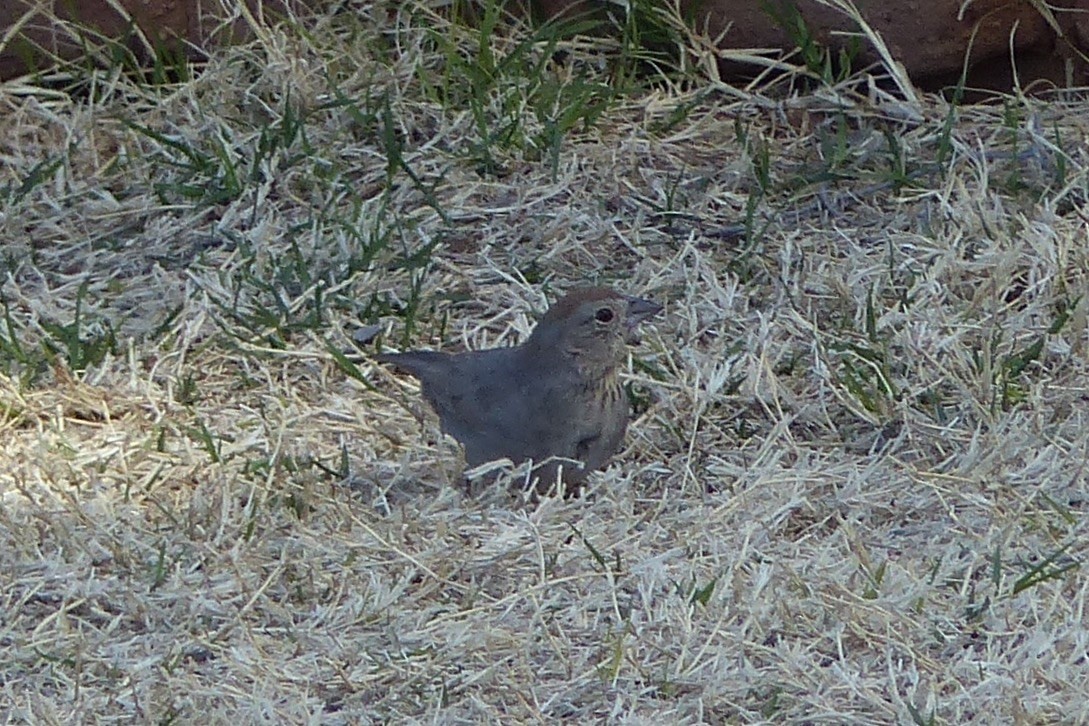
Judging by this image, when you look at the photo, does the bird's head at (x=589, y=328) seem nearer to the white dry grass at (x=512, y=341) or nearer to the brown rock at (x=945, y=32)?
the white dry grass at (x=512, y=341)

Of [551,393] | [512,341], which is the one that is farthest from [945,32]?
[551,393]

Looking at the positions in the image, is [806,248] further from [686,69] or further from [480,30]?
[480,30]

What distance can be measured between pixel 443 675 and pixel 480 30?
2666mm

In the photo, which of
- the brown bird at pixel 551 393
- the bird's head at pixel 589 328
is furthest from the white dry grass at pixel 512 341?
the bird's head at pixel 589 328

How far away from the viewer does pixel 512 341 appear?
479 cm

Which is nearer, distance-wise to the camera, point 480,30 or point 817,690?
point 817,690

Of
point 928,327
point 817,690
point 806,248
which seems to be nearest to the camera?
point 817,690

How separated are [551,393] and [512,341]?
0.63m

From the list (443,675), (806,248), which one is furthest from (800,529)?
(806,248)

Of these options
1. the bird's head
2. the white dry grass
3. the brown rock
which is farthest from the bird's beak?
the brown rock

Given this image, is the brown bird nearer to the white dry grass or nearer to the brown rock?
the white dry grass

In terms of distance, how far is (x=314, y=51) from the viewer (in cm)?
568

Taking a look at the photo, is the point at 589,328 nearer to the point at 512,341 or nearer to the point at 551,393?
the point at 551,393

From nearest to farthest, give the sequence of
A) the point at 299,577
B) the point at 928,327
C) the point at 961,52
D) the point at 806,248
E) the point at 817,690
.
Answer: the point at 817,690
the point at 299,577
the point at 928,327
the point at 806,248
the point at 961,52
